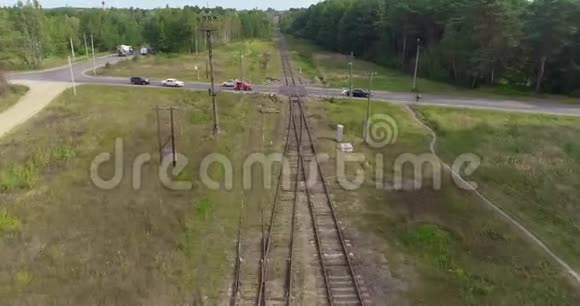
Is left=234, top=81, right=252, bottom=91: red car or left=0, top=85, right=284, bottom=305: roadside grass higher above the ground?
left=234, top=81, right=252, bottom=91: red car

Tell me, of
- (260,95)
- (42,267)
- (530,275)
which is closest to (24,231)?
(42,267)

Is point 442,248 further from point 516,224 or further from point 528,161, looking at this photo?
point 528,161

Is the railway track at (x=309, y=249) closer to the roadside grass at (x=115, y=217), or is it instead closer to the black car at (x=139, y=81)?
the roadside grass at (x=115, y=217)

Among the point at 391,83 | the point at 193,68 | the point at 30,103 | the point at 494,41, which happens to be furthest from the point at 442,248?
the point at 193,68

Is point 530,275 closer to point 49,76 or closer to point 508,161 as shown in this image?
point 508,161

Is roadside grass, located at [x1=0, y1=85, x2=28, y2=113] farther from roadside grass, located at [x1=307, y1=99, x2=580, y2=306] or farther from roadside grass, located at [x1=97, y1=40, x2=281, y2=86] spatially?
roadside grass, located at [x1=307, y1=99, x2=580, y2=306]

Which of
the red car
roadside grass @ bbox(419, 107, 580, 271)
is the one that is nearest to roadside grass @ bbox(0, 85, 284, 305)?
roadside grass @ bbox(419, 107, 580, 271)
